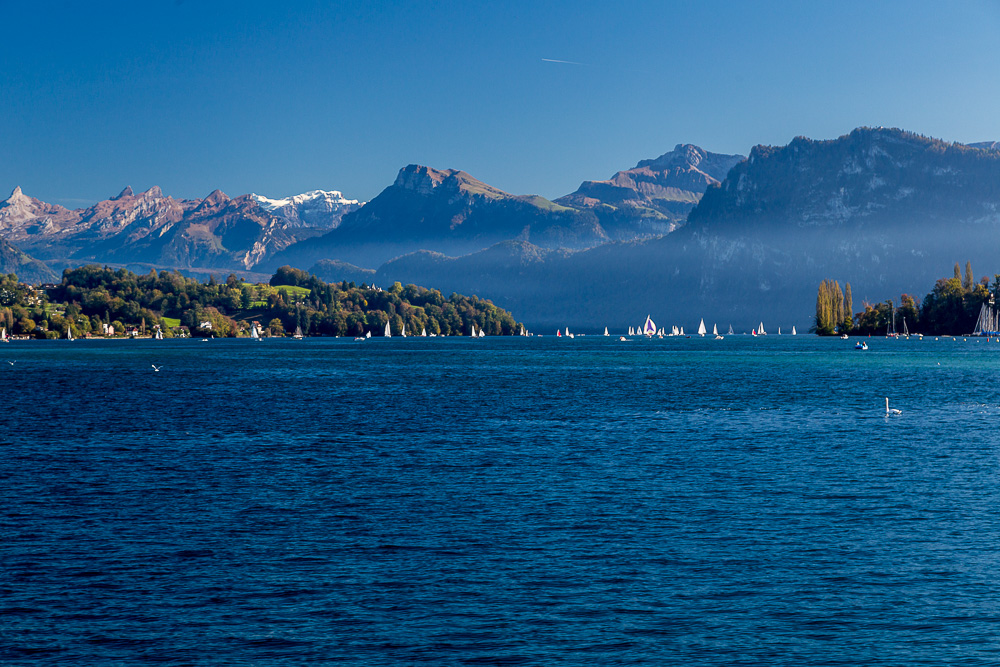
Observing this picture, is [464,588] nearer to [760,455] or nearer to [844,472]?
[844,472]

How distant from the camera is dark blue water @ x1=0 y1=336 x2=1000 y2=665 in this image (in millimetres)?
26984

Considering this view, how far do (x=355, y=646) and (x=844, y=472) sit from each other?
3864 centimetres

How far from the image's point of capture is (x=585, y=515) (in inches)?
1709

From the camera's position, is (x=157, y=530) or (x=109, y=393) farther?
(x=109, y=393)

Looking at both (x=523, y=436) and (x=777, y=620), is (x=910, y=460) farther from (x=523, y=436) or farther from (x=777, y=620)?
(x=777, y=620)

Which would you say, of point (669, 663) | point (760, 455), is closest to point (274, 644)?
point (669, 663)

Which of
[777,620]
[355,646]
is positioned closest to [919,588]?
[777,620]

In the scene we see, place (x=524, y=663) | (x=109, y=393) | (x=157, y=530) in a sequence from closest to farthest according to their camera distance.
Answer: (x=524, y=663) → (x=157, y=530) → (x=109, y=393)

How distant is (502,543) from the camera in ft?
124

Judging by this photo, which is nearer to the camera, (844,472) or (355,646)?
(355,646)

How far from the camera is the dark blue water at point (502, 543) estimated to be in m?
27.0

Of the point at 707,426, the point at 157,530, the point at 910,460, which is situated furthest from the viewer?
the point at 707,426

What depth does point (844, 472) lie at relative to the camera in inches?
2192

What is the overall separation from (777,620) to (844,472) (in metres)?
29.9
